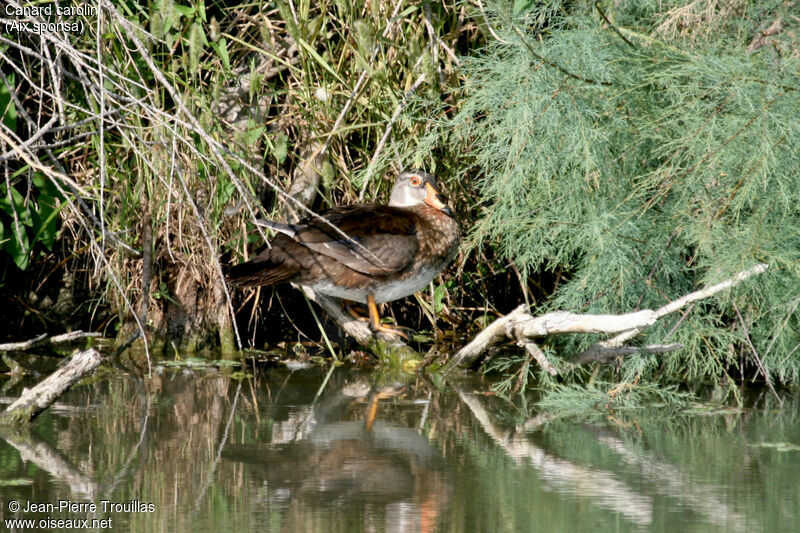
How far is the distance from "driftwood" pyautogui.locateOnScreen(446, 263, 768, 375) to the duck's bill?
855 mm

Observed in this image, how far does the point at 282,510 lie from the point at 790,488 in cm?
148

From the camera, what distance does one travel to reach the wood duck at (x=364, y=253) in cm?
464

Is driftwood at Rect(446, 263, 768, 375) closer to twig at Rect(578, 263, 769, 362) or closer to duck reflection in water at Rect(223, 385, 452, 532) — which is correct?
twig at Rect(578, 263, 769, 362)

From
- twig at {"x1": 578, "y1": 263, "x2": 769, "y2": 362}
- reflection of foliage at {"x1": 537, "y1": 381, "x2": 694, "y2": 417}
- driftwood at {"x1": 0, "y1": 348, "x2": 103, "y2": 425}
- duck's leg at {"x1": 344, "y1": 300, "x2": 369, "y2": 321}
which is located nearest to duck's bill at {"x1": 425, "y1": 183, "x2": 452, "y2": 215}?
duck's leg at {"x1": 344, "y1": 300, "x2": 369, "y2": 321}

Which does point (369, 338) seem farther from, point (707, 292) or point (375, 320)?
point (707, 292)

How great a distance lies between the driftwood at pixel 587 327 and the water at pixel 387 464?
0.80 feet

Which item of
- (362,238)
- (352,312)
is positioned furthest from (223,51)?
(352,312)

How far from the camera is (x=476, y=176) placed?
5.32 metres

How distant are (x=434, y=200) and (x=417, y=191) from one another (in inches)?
3.8

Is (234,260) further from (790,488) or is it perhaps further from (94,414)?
(790,488)

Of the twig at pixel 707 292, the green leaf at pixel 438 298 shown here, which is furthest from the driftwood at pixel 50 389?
the green leaf at pixel 438 298

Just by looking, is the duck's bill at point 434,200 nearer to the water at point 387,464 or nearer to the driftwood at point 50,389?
the water at point 387,464

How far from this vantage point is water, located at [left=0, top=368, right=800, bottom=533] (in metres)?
2.64

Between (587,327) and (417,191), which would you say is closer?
(587,327)
